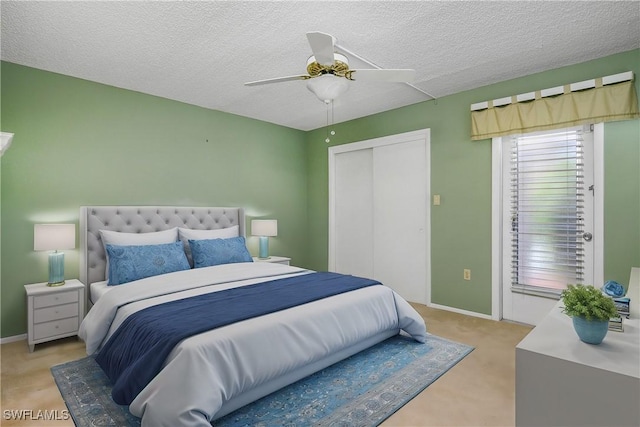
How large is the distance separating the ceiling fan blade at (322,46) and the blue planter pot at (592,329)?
183 cm

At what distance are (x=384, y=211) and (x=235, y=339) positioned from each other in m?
3.12

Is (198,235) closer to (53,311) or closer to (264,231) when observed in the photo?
(264,231)

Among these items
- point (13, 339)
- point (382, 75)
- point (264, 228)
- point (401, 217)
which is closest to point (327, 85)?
point (382, 75)

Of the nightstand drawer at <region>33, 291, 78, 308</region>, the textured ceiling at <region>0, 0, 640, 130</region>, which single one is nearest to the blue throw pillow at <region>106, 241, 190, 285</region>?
the nightstand drawer at <region>33, 291, 78, 308</region>

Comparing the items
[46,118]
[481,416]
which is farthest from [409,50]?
[46,118]

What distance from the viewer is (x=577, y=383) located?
118cm

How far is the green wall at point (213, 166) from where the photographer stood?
2.95 m

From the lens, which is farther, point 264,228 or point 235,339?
point 264,228

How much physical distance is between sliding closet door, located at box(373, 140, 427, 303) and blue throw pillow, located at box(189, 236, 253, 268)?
6.23 feet

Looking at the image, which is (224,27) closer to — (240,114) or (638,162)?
(240,114)

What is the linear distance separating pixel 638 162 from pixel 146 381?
12.8ft

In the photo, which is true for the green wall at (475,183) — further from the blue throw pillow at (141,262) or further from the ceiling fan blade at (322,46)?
the blue throw pillow at (141,262)

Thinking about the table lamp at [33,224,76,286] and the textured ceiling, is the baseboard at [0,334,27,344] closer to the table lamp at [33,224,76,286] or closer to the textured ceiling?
the table lamp at [33,224,76,286]

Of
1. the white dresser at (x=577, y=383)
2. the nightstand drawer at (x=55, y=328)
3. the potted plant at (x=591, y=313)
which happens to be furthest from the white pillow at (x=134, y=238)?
the potted plant at (x=591, y=313)
